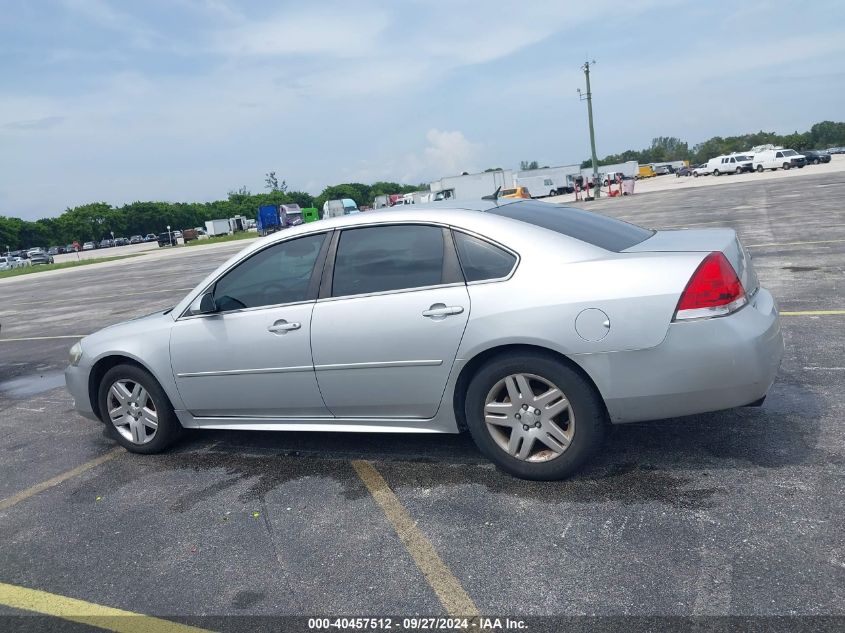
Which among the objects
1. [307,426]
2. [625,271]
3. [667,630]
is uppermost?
[625,271]

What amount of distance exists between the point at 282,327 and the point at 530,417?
5.34 ft

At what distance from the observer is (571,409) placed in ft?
11.9

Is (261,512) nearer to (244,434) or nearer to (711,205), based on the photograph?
(244,434)

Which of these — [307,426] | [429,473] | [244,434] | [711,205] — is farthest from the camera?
[711,205]

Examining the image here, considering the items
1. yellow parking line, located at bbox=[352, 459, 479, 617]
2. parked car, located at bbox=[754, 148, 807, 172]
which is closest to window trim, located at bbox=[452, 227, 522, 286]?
yellow parking line, located at bbox=[352, 459, 479, 617]

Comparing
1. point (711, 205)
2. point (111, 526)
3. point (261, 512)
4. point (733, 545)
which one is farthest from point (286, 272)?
point (711, 205)

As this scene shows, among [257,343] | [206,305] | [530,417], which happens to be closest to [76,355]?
[206,305]

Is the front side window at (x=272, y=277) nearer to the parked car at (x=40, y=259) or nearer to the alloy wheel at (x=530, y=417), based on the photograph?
the alloy wheel at (x=530, y=417)

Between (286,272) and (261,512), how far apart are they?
1.51 metres

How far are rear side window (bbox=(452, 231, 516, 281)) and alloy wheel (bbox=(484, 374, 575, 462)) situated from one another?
0.58 metres

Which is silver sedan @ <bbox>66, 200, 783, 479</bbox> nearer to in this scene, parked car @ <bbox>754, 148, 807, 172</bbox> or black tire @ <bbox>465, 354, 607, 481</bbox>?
black tire @ <bbox>465, 354, 607, 481</bbox>

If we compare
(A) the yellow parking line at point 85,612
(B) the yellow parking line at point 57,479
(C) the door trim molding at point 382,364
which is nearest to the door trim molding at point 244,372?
(C) the door trim molding at point 382,364

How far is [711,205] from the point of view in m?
25.1

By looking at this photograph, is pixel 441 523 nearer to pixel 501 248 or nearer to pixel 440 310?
pixel 440 310
